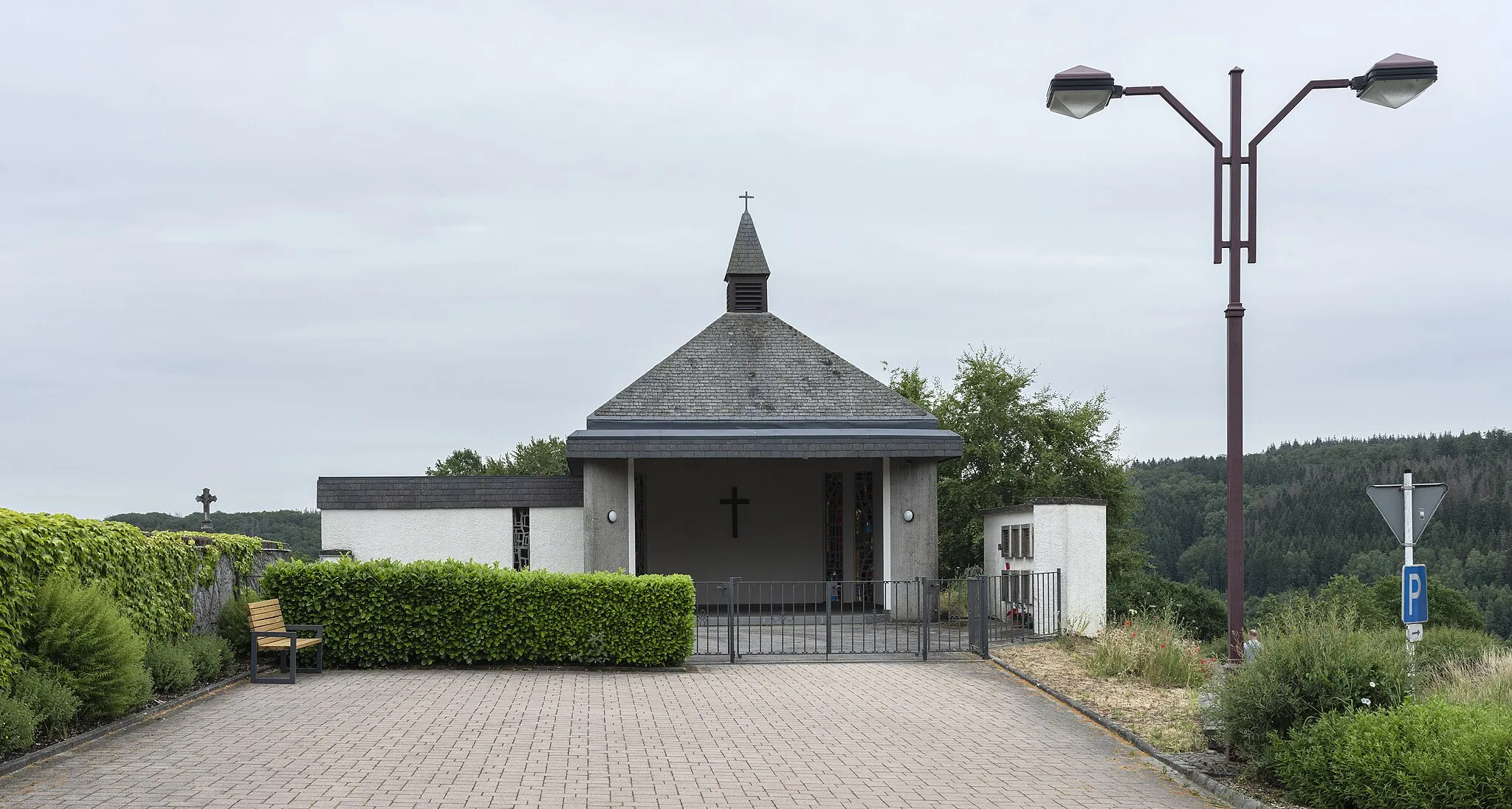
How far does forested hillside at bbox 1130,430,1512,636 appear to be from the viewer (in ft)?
164

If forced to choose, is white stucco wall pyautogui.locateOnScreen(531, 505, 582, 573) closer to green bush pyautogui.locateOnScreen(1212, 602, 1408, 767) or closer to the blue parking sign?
green bush pyautogui.locateOnScreen(1212, 602, 1408, 767)

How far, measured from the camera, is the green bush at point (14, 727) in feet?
32.0

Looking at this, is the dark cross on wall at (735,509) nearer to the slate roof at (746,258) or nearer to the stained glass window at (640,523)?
the stained glass window at (640,523)

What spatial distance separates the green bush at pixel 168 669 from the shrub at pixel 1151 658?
9.38m

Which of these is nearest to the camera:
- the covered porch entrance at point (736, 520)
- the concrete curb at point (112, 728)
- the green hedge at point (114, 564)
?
the concrete curb at point (112, 728)

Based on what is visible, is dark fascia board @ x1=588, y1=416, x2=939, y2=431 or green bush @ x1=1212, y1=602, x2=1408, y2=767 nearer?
green bush @ x1=1212, y1=602, x2=1408, y2=767

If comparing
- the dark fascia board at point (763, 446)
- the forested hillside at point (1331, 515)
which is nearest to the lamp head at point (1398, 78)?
the dark fascia board at point (763, 446)

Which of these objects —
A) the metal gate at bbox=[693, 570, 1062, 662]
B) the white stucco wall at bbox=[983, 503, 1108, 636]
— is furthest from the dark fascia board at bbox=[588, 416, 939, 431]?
the white stucco wall at bbox=[983, 503, 1108, 636]

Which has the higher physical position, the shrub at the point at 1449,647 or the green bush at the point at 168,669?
the green bush at the point at 168,669

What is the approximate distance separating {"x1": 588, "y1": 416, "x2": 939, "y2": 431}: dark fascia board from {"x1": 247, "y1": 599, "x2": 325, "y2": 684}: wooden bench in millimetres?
8853

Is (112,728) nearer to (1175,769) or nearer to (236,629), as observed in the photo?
(236,629)

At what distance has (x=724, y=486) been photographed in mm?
28188

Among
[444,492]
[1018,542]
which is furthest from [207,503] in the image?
[1018,542]

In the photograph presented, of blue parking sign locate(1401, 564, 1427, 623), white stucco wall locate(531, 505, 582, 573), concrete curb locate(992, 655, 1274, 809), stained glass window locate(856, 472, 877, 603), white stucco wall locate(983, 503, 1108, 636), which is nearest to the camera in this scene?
concrete curb locate(992, 655, 1274, 809)
